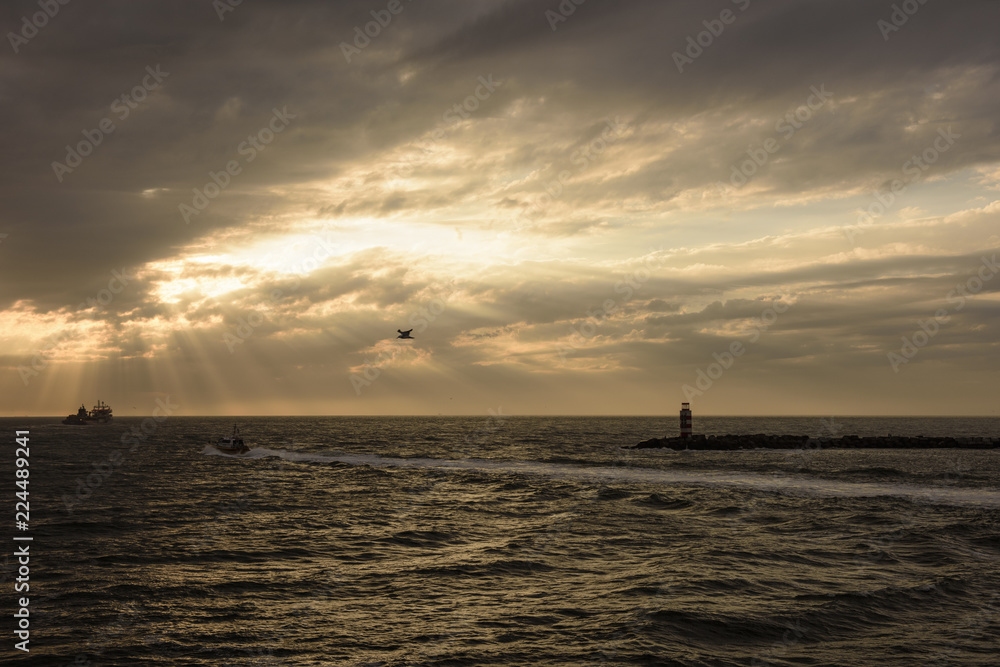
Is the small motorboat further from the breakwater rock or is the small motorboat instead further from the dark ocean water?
the breakwater rock

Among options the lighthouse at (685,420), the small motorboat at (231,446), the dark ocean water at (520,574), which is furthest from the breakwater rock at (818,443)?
the small motorboat at (231,446)

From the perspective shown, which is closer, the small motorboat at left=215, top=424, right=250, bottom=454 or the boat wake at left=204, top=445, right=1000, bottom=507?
the boat wake at left=204, top=445, right=1000, bottom=507

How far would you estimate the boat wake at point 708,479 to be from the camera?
3912 cm

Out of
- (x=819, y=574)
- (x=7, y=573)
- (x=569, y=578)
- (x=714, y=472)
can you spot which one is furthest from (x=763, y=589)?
(x=714, y=472)

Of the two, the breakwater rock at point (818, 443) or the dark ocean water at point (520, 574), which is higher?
the dark ocean water at point (520, 574)

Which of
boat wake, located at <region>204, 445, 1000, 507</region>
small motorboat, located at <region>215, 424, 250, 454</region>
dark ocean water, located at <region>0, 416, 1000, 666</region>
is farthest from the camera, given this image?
small motorboat, located at <region>215, 424, 250, 454</region>

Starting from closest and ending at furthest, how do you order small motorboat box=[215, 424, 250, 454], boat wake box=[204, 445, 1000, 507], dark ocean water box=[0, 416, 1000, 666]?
dark ocean water box=[0, 416, 1000, 666], boat wake box=[204, 445, 1000, 507], small motorboat box=[215, 424, 250, 454]

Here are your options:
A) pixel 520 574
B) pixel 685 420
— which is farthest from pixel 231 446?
pixel 520 574

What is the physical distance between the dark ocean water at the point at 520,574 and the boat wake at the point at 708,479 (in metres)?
0.56

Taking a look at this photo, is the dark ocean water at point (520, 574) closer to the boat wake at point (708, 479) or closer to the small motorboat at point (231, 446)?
the boat wake at point (708, 479)

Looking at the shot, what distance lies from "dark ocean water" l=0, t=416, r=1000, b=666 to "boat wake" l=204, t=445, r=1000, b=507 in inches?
22.1

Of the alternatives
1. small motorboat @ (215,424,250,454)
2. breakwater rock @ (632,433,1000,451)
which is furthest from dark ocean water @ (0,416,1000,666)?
breakwater rock @ (632,433,1000,451)

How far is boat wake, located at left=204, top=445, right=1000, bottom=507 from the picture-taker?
128 feet

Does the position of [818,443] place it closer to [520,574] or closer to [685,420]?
[685,420]
